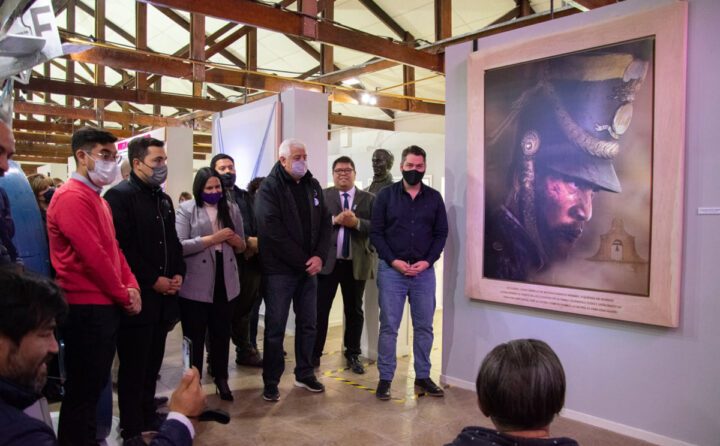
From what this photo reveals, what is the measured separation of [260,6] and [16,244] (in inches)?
140

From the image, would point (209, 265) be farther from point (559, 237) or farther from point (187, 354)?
point (559, 237)

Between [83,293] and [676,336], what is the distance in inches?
114

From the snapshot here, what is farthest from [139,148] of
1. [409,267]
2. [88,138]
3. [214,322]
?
[409,267]

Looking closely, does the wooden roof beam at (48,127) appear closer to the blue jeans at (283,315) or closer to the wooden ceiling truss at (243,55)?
the wooden ceiling truss at (243,55)

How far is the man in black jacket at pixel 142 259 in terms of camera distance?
8.97 feet

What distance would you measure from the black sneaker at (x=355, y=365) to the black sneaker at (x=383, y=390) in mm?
529

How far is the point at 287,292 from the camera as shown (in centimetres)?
358

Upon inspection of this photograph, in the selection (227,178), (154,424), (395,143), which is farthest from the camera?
(395,143)

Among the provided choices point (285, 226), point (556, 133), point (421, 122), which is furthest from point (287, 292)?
point (421, 122)

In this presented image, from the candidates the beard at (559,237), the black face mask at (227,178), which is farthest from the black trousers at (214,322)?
the beard at (559,237)

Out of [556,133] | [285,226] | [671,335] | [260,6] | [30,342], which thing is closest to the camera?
[30,342]

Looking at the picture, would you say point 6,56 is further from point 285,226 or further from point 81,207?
point 285,226

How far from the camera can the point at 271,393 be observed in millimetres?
3559

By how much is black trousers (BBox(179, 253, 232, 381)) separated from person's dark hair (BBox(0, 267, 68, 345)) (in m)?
2.18
